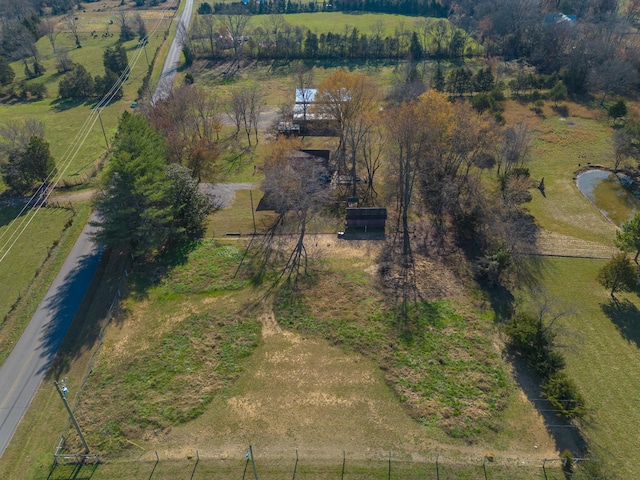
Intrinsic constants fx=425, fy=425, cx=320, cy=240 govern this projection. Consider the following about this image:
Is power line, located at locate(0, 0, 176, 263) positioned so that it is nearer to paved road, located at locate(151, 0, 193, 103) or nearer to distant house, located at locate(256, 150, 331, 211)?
paved road, located at locate(151, 0, 193, 103)

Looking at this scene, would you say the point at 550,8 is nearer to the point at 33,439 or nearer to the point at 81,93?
the point at 81,93

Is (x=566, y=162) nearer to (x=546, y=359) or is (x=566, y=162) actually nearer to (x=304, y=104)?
(x=546, y=359)

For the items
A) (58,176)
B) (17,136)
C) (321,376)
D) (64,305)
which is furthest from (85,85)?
(321,376)

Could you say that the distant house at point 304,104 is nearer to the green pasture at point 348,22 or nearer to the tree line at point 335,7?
the green pasture at point 348,22

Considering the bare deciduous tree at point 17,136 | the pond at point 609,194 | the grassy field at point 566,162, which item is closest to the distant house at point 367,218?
the grassy field at point 566,162

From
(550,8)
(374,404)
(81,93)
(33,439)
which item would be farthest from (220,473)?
(550,8)

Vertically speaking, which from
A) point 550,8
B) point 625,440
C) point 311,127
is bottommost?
point 625,440

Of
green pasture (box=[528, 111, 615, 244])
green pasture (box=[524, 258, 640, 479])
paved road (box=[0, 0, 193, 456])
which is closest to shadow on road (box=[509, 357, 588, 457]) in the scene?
green pasture (box=[524, 258, 640, 479])
